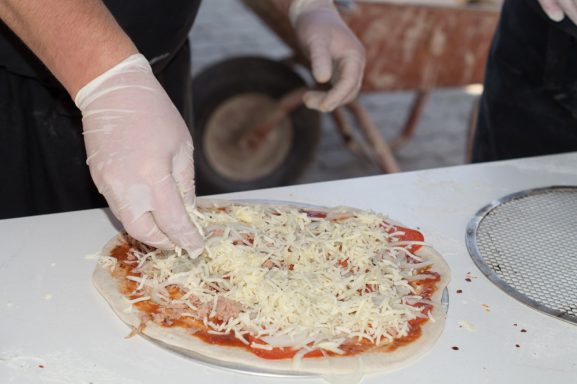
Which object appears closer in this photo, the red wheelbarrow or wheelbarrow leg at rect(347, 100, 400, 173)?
the red wheelbarrow

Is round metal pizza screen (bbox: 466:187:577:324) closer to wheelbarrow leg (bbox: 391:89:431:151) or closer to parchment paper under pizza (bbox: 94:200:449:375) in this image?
parchment paper under pizza (bbox: 94:200:449:375)

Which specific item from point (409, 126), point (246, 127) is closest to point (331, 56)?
point (246, 127)

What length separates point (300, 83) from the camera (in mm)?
3566

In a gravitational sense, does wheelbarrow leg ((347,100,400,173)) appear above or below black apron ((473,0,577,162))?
below

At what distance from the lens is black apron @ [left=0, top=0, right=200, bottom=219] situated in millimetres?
1755

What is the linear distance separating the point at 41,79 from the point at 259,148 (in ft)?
6.35

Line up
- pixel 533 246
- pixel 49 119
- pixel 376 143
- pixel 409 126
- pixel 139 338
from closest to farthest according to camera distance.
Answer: pixel 139 338 < pixel 533 246 < pixel 49 119 < pixel 376 143 < pixel 409 126

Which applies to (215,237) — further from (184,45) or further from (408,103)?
(408,103)

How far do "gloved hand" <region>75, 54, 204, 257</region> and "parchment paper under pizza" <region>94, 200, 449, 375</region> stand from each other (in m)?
0.09

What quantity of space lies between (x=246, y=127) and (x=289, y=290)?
239cm

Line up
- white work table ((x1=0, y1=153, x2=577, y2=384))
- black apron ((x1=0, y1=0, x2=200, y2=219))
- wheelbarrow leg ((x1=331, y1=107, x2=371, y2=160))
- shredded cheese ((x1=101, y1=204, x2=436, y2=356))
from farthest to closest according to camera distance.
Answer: wheelbarrow leg ((x1=331, y1=107, x2=371, y2=160))
black apron ((x1=0, y1=0, x2=200, y2=219))
shredded cheese ((x1=101, y1=204, x2=436, y2=356))
white work table ((x1=0, y1=153, x2=577, y2=384))

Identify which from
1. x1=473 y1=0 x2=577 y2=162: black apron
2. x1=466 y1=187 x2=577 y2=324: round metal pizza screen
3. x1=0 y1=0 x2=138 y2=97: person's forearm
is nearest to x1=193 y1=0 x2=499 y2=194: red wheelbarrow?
x1=473 y1=0 x2=577 y2=162: black apron

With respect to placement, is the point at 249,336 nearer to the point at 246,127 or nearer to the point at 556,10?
the point at 556,10

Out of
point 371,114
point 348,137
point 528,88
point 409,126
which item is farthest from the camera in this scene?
point 371,114
